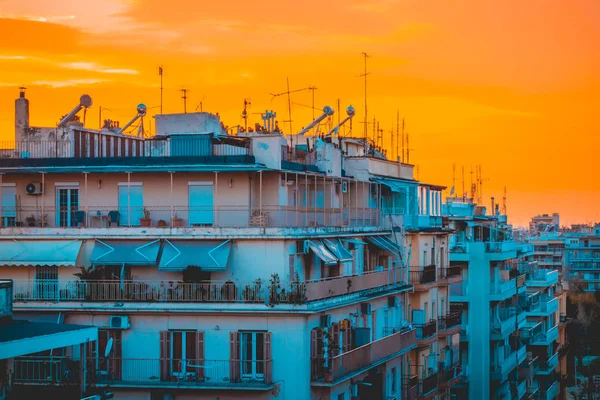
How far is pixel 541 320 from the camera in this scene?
91750 millimetres

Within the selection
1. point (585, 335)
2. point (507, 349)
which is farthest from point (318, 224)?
point (585, 335)

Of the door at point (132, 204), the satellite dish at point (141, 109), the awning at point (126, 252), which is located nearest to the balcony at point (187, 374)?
the awning at point (126, 252)

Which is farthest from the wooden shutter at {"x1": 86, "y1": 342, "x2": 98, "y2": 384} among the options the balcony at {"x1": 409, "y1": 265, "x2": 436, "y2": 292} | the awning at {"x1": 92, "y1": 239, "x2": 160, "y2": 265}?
the balcony at {"x1": 409, "y1": 265, "x2": 436, "y2": 292}

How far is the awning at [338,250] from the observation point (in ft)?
154

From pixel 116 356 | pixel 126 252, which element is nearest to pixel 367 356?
pixel 116 356

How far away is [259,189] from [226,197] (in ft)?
4.59

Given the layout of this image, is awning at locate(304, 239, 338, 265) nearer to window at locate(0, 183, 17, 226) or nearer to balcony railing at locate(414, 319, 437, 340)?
window at locate(0, 183, 17, 226)

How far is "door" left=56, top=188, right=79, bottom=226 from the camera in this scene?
4756 cm

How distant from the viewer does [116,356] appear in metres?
44.5

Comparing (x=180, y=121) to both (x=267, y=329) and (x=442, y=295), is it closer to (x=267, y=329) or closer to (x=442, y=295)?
(x=267, y=329)

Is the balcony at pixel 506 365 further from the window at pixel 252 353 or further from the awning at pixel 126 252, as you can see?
the awning at pixel 126 252

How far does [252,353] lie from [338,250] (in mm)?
6270

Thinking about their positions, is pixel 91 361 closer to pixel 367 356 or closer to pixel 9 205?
pixel 9 205

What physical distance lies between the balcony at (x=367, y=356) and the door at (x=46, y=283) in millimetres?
11021
